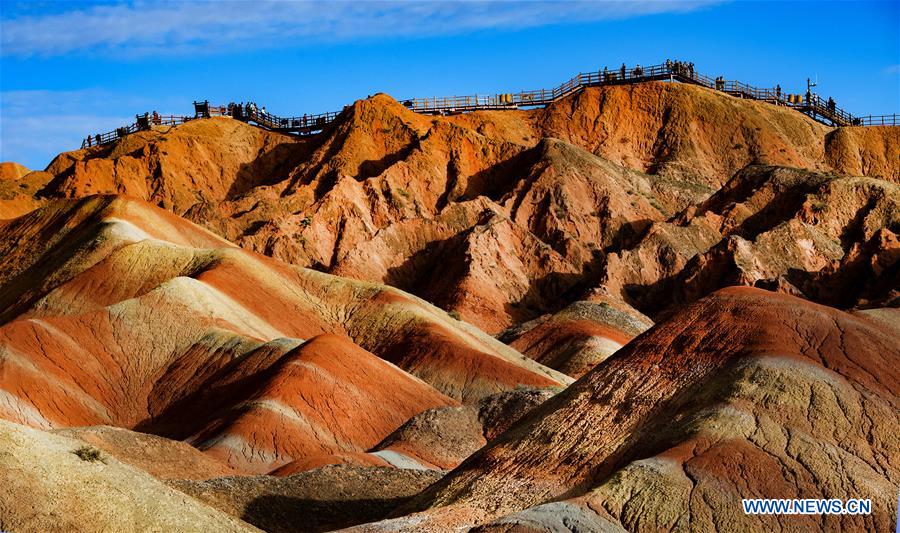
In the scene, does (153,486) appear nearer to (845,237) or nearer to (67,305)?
(67,305)

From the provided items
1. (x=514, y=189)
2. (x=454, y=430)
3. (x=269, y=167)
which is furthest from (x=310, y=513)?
(x=269, y=167)

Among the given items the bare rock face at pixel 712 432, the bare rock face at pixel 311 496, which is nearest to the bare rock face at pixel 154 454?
the bare rock face at pixel 311 496

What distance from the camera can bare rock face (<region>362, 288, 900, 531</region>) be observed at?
131ft

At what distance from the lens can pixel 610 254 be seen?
11862 centimetres

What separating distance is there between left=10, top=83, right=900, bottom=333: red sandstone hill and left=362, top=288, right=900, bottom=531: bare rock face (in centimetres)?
5601

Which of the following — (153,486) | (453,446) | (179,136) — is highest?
(179,136)

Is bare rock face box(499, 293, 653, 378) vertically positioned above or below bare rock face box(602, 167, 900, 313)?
below

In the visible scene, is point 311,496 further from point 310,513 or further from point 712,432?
point 712,432

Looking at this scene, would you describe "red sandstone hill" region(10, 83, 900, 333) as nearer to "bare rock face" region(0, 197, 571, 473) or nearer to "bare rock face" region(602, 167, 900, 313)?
"bare rock face" region(602, 167, 900, 313)

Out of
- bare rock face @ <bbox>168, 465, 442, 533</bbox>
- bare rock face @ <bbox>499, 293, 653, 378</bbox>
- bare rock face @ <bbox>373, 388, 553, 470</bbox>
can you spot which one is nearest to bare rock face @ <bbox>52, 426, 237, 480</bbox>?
bare rock face @ <bbox>168, 465, 442, 533</bbox>

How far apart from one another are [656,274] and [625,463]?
246 ft

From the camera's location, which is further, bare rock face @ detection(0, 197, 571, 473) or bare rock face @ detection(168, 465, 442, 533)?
bare rock face @ detection(0, 197, 571, 473)

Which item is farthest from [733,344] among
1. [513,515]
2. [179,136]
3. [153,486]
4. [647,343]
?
[179,136]

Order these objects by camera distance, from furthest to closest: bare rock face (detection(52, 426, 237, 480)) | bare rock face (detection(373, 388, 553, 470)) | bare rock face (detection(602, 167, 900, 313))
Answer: bare rock face (detection(602, 167, 900, 313)) → bare rock face (detection(373, 388, 553, 470)) → bare rock face (detection(52, 426, 237, 480))
